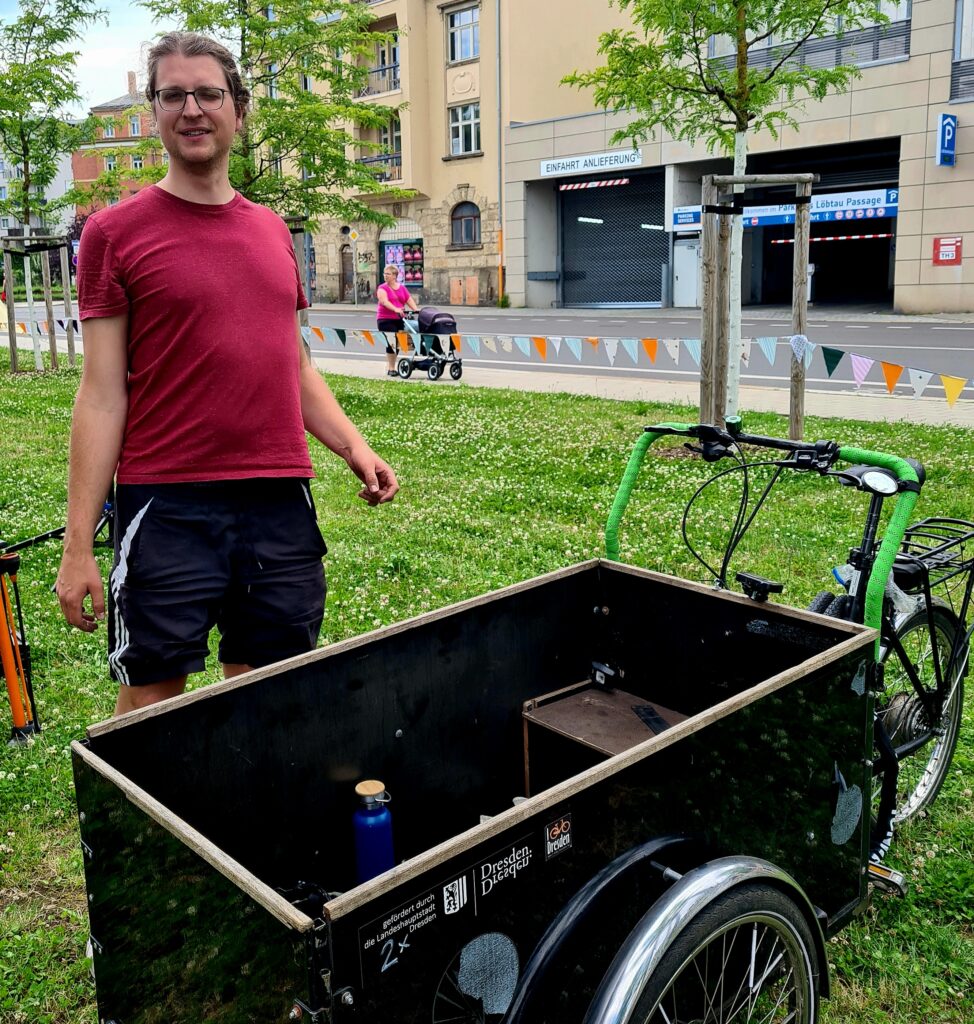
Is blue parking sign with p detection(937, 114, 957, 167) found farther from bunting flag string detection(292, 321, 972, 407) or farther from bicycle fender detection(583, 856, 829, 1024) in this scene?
bicycle fender detection(583, 856, 829, 1024)

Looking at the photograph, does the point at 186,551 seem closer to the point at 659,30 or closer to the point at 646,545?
the point at 646,545

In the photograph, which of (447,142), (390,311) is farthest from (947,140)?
(447,142)

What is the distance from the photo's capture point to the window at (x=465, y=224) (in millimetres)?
41000

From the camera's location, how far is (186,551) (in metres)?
2.68

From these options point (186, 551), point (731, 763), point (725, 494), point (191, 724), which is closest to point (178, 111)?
point (186, 551)

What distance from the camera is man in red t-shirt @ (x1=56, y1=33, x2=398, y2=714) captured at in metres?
2.62

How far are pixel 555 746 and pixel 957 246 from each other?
2725 centimetres

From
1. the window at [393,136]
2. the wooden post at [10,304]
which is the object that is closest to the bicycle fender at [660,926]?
the wooden post at [10,304]

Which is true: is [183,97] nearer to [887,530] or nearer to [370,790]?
[370,790]

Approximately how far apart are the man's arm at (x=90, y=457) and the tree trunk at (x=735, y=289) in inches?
263

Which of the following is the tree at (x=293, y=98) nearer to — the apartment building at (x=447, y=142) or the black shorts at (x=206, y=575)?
the black shorts at (x=206, y=575)

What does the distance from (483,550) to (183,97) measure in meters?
4.21

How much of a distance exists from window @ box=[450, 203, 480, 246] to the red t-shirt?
129 ft

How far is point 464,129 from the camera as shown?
41062 millimetres
